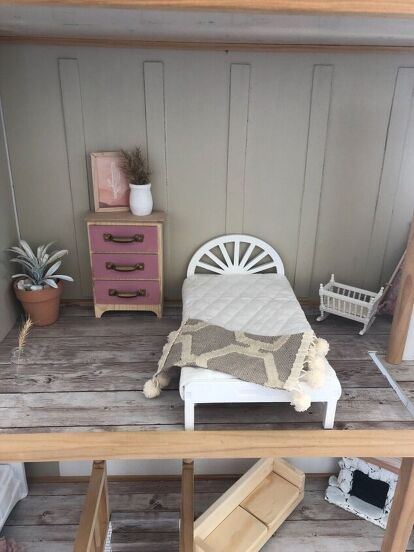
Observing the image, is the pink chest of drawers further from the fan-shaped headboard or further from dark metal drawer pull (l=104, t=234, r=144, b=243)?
the fan-shaped headboard

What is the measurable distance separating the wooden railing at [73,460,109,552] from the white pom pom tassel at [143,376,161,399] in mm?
595

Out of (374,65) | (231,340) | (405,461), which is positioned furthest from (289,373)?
(374,65)

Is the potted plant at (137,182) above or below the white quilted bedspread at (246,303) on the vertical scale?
above

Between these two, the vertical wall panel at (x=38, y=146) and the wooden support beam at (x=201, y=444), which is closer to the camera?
the wooden support beam at (x=201, y=444)

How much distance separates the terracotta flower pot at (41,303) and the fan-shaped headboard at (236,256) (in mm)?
766

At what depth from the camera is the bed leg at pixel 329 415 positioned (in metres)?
1.76

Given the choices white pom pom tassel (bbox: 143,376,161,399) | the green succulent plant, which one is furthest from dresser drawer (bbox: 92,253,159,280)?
white pom pom tassel (bbox: 143,376,161,399)

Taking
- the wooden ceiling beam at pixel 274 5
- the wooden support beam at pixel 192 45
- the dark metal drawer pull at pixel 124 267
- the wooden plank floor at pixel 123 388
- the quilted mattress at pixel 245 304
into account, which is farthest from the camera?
the dark metal drawer pull at pixel 124 267

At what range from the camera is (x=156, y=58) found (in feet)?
7.67

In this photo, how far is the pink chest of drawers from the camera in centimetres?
241

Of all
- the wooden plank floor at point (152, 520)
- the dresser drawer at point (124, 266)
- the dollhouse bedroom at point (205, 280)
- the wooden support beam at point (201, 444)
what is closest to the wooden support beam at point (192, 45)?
the dollhouse bedroom at point (205, 280)

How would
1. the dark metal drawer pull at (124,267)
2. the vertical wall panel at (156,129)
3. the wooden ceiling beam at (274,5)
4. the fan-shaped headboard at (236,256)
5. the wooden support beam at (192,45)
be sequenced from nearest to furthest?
the wooden ceiling beam at (274,5) → the wooden support beam at (192,45) → the vertical wall panel at (156,129) → the dark metal drawer pull at (124,267) → the fan-shaped headboard at (236,256)

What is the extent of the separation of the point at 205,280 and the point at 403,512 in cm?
144

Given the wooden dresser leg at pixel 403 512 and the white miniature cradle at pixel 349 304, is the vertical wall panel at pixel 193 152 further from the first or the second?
the wooden dresser leg at pixel 403 512
